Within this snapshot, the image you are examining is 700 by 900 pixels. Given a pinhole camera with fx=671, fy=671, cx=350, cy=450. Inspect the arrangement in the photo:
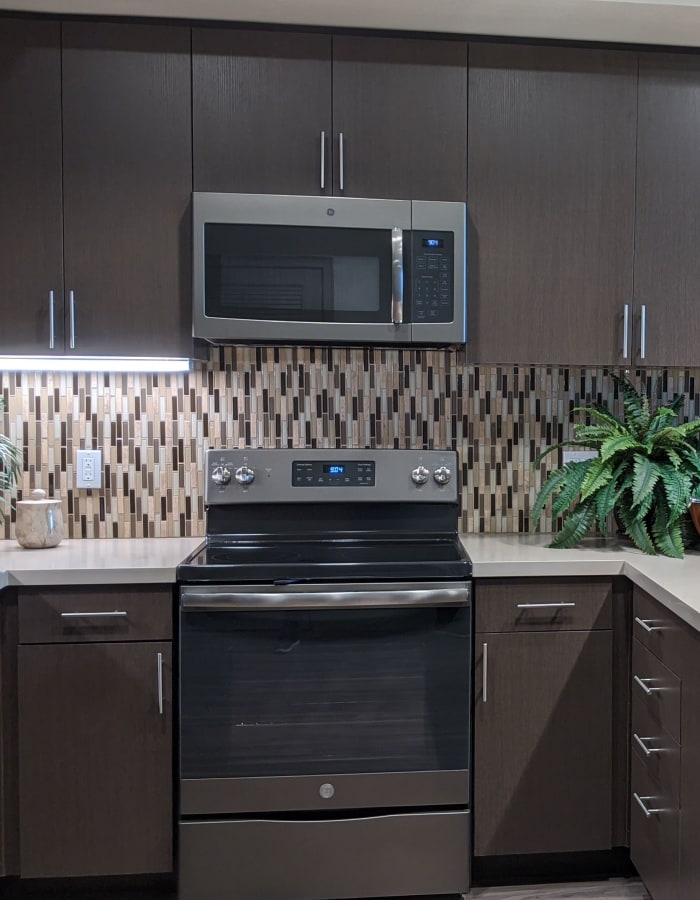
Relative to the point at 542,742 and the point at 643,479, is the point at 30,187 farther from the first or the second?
the point at 542,742

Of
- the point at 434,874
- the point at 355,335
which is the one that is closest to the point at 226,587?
the point at 355,335

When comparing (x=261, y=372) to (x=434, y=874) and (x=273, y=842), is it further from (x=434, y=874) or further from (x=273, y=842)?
(x=434, y=874)

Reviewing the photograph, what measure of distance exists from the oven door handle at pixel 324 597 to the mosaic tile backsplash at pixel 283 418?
22.4 inches

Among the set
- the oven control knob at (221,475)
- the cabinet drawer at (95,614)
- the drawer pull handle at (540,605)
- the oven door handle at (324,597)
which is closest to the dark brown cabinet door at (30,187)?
the oven control knob at (221,475)

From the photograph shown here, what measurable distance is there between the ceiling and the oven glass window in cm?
159

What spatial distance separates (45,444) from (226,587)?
898 mm

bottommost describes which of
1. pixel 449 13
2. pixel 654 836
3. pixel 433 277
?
pixel 654 836

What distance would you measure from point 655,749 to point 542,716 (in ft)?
0.91

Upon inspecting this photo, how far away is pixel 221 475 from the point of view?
1935 mm

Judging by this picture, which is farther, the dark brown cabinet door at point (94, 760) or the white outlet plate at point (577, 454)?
the white outlet plate at point (577, 454)

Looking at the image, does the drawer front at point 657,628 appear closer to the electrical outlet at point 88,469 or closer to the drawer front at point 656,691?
the drawer front at point 656,691

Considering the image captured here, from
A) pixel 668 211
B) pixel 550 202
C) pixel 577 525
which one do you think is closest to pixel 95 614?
pixel 577 525

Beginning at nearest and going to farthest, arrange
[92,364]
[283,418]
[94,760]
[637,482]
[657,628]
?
[657,628]
[94,760]
[637,482]
[92,364]
[283,418]

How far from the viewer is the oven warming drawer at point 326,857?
5.46 ft
